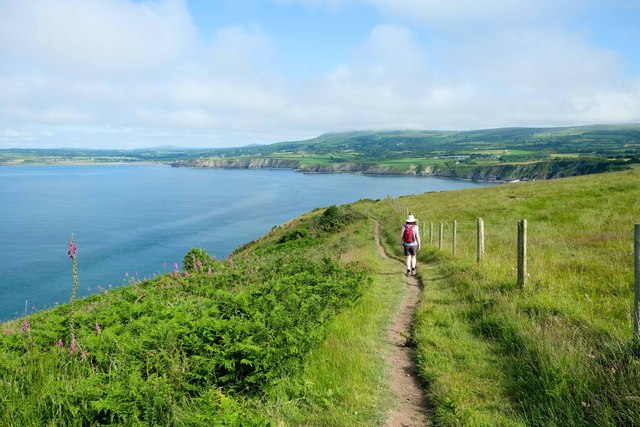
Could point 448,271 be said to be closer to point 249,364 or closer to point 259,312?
point 259,312

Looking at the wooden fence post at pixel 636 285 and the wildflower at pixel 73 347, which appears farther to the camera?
the wildflower at pixel 73 347

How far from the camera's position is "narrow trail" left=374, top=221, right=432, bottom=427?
5.65 m

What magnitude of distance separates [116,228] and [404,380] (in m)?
88.7

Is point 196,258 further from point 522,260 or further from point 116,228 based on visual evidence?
point 116,228

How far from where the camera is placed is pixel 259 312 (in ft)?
24.3

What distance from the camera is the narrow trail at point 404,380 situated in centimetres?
565

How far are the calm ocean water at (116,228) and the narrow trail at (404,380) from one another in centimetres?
1321

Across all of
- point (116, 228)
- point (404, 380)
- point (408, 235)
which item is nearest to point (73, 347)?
point (404, 380)

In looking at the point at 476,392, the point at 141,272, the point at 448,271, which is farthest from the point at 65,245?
the point at 476,392

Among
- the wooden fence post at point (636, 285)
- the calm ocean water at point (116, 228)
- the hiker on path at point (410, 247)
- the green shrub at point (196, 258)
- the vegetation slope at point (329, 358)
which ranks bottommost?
the calm ocean water at point (116, 228)

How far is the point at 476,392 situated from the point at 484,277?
5681 mm

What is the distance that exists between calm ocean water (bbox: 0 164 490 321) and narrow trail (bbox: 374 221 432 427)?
43.3ft

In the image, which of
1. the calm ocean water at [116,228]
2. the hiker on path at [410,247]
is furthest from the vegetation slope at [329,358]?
the calm ocean water at [116,228]

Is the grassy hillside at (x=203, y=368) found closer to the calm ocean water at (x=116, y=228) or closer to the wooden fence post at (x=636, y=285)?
the wooden fence post at (x=636, y=285)
